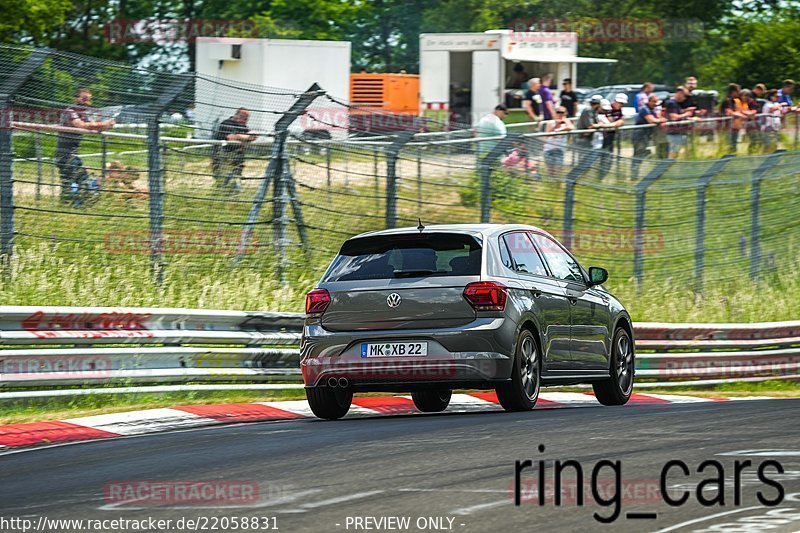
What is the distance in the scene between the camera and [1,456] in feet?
30.9

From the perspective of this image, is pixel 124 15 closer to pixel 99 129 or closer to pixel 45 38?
pixel 45 38

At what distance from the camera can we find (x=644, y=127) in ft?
84.7

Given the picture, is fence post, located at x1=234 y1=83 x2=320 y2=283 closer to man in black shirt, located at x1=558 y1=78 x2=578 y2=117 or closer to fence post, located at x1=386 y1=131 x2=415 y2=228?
fence post, located at x1=386 y1=131 x2=415 y2=228

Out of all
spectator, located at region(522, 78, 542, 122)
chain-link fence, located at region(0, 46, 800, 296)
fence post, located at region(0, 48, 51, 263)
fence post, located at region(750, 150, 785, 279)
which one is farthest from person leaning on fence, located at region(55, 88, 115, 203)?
spectator, located at region(522, 78, 542, 122)

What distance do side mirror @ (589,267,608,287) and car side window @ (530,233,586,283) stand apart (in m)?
0.08

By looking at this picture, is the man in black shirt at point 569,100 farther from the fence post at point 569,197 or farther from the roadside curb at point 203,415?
the roadside curb at point 203,415

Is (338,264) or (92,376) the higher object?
(338,264)

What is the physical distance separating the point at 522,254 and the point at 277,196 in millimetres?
4746

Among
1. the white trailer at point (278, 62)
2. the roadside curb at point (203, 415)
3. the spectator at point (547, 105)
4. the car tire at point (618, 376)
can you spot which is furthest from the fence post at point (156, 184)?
the white trailer at point (278, 62)

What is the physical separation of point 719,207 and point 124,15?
43.7m

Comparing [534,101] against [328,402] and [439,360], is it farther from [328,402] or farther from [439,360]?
[439,360]

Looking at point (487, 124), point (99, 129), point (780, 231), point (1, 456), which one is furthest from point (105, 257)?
point (780, 231)

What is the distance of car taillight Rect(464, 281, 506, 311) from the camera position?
11.2m

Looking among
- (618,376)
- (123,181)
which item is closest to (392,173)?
(123,181)
